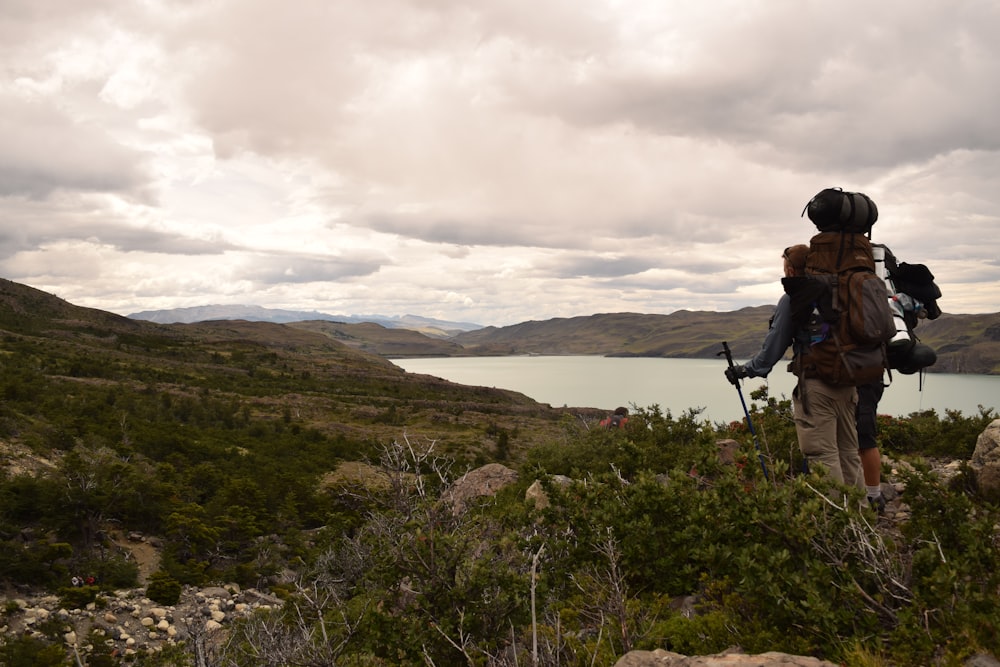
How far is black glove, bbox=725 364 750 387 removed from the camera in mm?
5111

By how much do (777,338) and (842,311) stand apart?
55cm

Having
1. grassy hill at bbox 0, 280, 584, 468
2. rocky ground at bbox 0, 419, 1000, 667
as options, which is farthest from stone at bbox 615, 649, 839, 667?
grassy hill at bbox 0, 280, 584, 468

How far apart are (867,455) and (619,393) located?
79991 mm

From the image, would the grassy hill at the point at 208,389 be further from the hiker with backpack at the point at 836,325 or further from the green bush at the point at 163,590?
the hiker with backpack at the point at 836,325

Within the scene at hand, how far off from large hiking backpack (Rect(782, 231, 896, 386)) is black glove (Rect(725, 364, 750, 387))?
522 mm

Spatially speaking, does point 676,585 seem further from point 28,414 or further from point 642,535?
point 28,414

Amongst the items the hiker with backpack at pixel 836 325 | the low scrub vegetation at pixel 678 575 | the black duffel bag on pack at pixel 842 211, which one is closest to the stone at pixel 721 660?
the low scrub vegetation at pixel 678 575

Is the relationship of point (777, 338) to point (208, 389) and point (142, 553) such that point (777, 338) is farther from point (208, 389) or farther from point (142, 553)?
point (208, 389)

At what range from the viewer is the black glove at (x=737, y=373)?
511 cm

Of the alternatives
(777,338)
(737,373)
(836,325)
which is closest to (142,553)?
(737,373)

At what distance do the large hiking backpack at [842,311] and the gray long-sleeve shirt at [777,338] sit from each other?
0.25 feet

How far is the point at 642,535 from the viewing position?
4.56 metres

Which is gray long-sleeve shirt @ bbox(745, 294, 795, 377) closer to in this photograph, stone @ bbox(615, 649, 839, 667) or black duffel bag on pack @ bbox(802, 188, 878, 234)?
black duffel bag on pack @ bbox(802, 188, 878, 234)

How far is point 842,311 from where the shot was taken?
4629 millimetres
